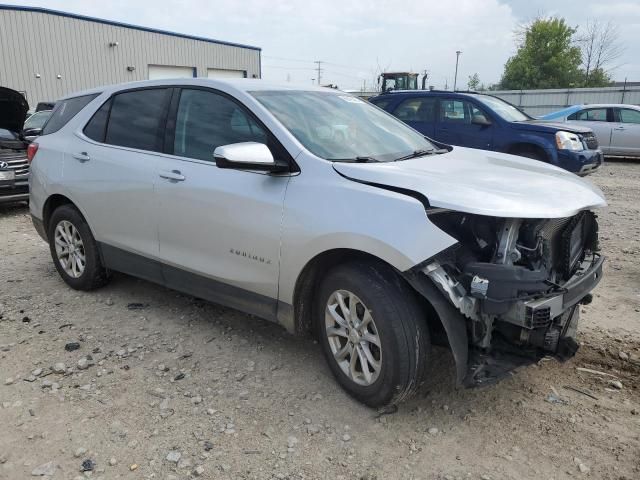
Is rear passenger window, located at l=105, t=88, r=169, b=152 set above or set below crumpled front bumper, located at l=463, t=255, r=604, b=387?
above

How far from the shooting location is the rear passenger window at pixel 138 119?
402 cm

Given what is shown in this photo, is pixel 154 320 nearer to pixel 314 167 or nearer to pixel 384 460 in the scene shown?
pixel 314 167

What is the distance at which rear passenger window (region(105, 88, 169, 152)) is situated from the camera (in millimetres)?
4016

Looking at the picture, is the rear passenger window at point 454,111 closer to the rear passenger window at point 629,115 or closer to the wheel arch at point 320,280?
the rear passenger window at point 629,115

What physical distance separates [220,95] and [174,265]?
1235 mm

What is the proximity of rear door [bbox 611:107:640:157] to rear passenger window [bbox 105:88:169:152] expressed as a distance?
13847mm

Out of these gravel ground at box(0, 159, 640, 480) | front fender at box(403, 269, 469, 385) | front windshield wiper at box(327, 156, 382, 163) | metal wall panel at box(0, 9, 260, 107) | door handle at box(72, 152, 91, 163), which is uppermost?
metal wall panel at box(0, 9, 260, 107)

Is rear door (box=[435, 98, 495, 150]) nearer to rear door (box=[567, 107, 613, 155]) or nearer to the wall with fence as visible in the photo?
rear door (box=[567, 107, 613, 155])

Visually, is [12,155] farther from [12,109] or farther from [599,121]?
[599,121]

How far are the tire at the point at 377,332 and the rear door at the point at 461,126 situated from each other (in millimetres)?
7440

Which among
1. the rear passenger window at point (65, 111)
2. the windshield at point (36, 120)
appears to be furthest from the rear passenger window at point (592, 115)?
the rear passenger window at point (65, 111)

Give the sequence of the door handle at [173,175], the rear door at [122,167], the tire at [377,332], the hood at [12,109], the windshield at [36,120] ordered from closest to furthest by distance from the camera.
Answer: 1. the tire at [377,332]
2. the door handle at [173,175]
3. the rear door at [122,167]
4. the hood at [12,109]
5. the windshield at [36,120]

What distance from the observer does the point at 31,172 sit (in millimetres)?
5031

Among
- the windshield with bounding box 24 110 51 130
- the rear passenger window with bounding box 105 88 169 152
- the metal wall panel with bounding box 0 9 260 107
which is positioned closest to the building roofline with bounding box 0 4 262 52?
the metal wall panel with bounding box 0 9 260 107
